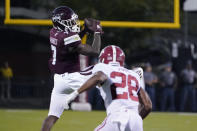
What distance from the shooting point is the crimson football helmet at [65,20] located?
7.09 meters

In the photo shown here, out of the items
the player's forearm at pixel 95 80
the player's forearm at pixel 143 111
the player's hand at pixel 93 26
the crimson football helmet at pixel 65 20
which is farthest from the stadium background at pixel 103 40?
the player's forearm at pixel 95 80

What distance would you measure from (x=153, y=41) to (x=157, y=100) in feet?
13.1

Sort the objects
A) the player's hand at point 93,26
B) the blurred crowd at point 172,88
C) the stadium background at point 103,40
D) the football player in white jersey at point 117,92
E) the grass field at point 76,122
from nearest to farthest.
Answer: the football player in white jersey at point 117,92 < the player's hand at point 93,26 < the grass field at point 76,122 < the stadium background at point 103,40 < the blurred crowd at point 172,88

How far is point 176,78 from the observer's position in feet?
54.6

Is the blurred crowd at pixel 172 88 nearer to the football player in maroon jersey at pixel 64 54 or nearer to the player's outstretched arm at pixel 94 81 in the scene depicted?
the football player in maroon jersey at pixel 64 54

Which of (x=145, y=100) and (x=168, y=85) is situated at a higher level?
(x=145, y=100)

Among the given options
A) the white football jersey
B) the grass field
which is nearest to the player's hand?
the white football jersey

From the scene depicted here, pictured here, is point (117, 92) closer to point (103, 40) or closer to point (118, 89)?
point (118, 89)

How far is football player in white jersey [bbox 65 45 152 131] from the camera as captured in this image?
5547 mm

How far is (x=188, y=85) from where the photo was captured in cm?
1645

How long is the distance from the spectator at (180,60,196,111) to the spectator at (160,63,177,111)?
0.28 meters

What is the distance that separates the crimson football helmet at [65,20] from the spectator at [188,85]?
9.49 metres

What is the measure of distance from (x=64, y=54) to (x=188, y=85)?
983 centimetres

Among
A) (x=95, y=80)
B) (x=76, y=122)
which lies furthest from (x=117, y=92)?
(x=76, y=122)
